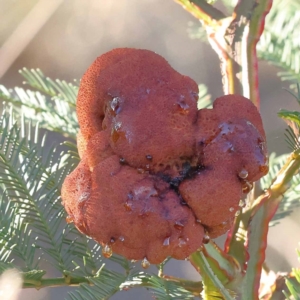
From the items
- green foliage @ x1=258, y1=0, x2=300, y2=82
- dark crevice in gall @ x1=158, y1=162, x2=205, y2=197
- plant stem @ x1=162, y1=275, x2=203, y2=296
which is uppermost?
green foliage @ x1=258, y1=0, x2=300, y2=82

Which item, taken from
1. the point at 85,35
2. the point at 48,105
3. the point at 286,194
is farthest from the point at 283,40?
the point at 85,35

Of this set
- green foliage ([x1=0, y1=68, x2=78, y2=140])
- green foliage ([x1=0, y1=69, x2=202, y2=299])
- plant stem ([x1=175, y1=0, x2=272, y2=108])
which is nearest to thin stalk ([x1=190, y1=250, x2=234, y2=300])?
green foliage ([x1=0, y1=69, x2=202, y2=299])

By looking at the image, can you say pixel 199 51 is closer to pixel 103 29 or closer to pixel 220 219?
pixel 103 29

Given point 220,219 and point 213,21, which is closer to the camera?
point 220,219

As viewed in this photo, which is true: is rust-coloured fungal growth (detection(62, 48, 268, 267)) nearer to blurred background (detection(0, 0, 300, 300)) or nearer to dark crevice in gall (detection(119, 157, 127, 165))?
dark crevice in gall (detection(119, 157, 127, 165))

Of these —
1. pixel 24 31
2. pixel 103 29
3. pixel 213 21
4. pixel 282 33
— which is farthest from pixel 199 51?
pixel 213 21

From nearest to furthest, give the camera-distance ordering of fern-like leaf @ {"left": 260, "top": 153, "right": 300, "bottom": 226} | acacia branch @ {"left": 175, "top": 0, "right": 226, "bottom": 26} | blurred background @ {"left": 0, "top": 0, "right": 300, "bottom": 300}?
acacia branch @ {"left": 175, "top": 0, "right": 226, "bottom": 26} → fern-like leaf @ {"left": 260, "top": 153, "right": 300, "bottom": 226} → blurred background @ {"left": 0, "top": 0, "right": 300, "bottom": 300}

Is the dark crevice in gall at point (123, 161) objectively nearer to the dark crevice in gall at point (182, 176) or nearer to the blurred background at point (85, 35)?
the dark crevice in gall at point (182, 176)

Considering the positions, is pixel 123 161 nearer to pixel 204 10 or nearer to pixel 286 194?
pixel 204 10
